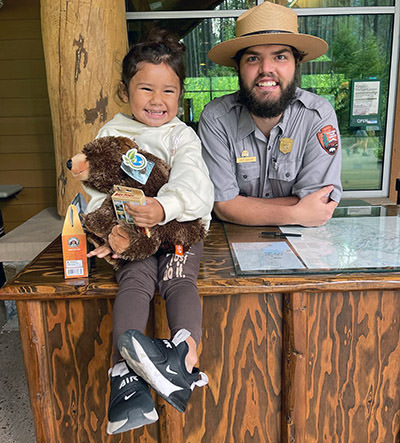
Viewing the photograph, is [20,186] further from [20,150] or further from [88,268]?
[88,268]

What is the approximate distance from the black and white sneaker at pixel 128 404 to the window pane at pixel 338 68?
3030 millimetres

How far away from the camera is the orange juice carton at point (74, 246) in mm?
1299

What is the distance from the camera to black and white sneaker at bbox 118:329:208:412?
3.42ft

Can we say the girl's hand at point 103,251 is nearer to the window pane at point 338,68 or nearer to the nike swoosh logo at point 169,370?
the nike swoosh logo at point 169,370

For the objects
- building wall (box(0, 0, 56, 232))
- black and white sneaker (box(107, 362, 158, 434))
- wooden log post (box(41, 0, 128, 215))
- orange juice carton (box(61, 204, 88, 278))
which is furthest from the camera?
building wall (box(0, 0, 56, 232))

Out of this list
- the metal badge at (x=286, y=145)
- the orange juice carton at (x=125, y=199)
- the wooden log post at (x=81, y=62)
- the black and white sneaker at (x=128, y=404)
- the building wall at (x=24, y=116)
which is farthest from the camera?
the building wall at (x=24, y=116)

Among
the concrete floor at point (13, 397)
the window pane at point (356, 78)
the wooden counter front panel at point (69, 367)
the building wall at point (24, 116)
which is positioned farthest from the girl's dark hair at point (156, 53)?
the building wall at point (24, 116)

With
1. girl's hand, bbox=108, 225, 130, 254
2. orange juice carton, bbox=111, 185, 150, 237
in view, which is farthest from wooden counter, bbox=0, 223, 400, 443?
orange juice carton, bbox=111, 185, 150, 237

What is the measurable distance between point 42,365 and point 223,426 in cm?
64

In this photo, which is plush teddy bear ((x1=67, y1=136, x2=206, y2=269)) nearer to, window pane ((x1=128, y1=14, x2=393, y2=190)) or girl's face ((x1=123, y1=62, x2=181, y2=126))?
girl's face ((x1=123, y1=62, x2=181, y2=126))

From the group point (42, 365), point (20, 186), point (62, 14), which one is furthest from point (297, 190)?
point (20, 186)

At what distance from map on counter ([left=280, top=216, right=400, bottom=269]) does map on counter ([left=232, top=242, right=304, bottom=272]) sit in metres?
0.04

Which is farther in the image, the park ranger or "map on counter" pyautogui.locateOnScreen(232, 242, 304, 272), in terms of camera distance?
the park ranger

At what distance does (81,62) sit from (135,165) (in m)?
1.46
